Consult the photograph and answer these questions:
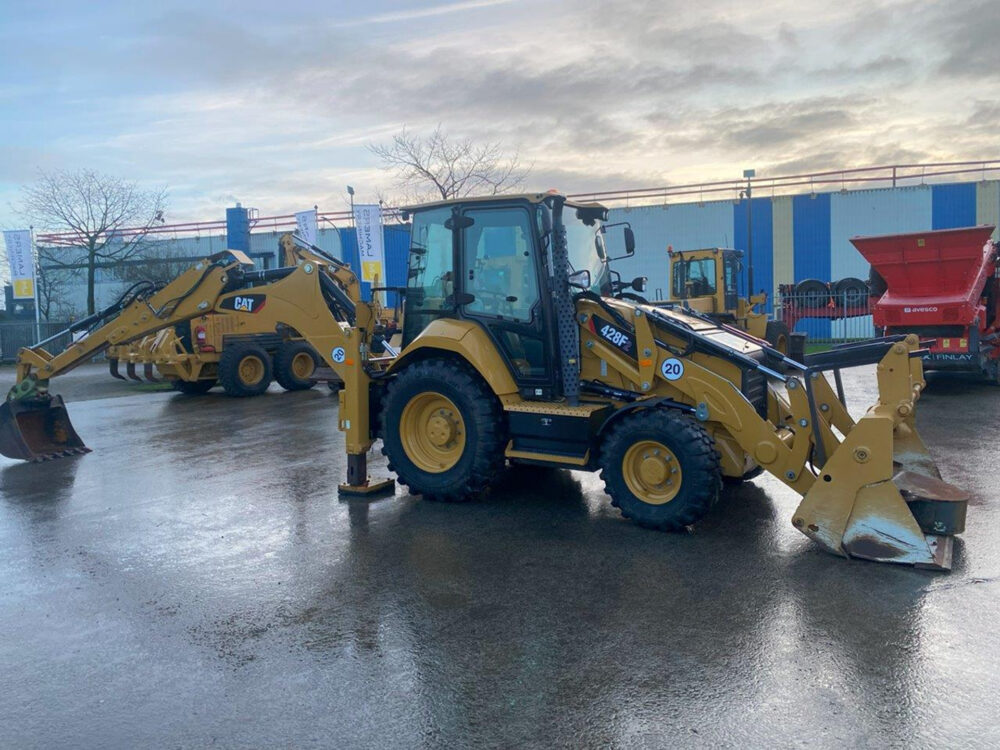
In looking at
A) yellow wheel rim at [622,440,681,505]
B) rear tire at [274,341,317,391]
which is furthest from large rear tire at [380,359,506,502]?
rear tire at [274,341,317,391]

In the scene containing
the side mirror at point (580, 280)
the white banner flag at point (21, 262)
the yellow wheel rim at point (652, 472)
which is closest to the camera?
the yellow wheel rim at point (652, 472)

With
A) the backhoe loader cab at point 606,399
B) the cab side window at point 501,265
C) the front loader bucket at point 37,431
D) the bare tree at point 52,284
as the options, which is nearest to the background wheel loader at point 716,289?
the backhoe loader cab at point 606,399

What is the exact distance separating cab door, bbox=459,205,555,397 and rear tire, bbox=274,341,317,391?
10026 millimetres

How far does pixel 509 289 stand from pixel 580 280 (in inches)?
23.5

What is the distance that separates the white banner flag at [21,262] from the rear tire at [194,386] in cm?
1439

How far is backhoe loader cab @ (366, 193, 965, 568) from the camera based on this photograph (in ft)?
17.7

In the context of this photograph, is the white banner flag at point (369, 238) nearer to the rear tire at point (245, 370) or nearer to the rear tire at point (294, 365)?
the rear tire at point (294, 365)

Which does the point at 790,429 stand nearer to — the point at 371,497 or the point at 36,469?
the point at 371,497

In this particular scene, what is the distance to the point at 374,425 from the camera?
7637 millimetres

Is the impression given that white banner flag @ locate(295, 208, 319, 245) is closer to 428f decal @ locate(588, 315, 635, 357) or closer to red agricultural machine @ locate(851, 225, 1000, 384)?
red agricultural machine @ locate(851, 225, 1000, 384)

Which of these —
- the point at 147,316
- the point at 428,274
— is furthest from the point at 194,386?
the point at 428,274

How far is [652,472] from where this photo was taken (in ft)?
19.7

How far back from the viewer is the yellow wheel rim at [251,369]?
16094 mm

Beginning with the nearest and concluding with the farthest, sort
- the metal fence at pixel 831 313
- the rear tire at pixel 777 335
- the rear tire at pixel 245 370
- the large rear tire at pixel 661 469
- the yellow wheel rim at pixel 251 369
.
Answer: the large rear tire at pixel 661 469 → the rear tire at pixel 245 370 → the yellow wheel rim at pixel 251 369 → the rear tire at pixel 777 335 → the metal fence at pixel 831 313
